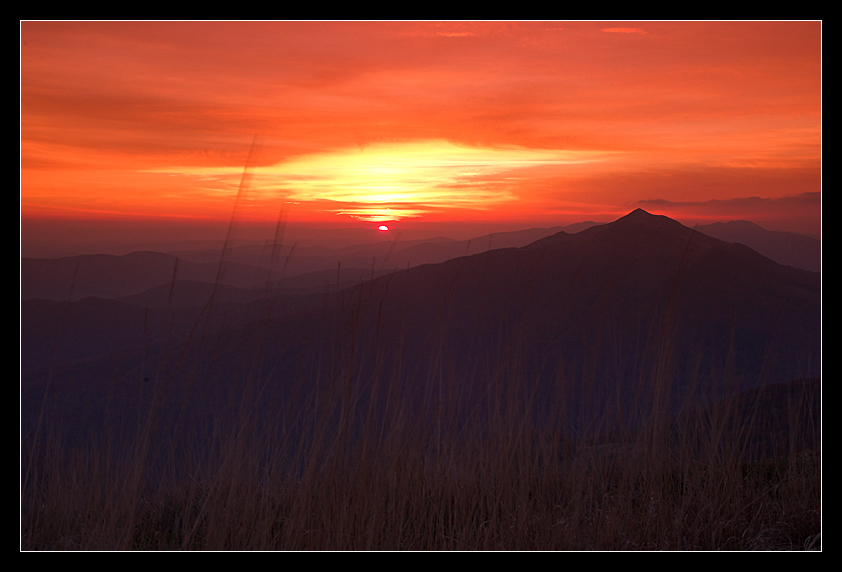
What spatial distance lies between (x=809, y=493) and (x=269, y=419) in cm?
221

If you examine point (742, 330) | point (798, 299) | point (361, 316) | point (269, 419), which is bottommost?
point (269, 419)

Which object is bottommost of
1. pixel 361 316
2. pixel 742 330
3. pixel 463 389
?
pixel 463 389

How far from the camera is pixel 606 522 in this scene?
6.55ft

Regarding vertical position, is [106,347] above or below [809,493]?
above

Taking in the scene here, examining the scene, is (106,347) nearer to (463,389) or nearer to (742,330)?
(463,389)

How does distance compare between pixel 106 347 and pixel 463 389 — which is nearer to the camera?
pixel 463 389

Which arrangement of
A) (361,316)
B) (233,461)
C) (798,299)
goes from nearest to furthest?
(233,461) < (361,316) < (798,299)

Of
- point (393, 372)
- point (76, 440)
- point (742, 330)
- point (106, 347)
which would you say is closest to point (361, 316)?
point (393, 372)

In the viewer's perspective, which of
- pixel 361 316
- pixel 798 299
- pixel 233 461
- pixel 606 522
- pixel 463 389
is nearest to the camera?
pixel 606 522

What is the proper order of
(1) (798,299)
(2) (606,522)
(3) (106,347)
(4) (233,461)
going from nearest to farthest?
(2) (606,522), (4) (233,461), (3) (106,347), (1) (798,299)

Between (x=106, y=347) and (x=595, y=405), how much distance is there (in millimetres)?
3391

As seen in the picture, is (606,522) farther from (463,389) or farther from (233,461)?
(233,461)
